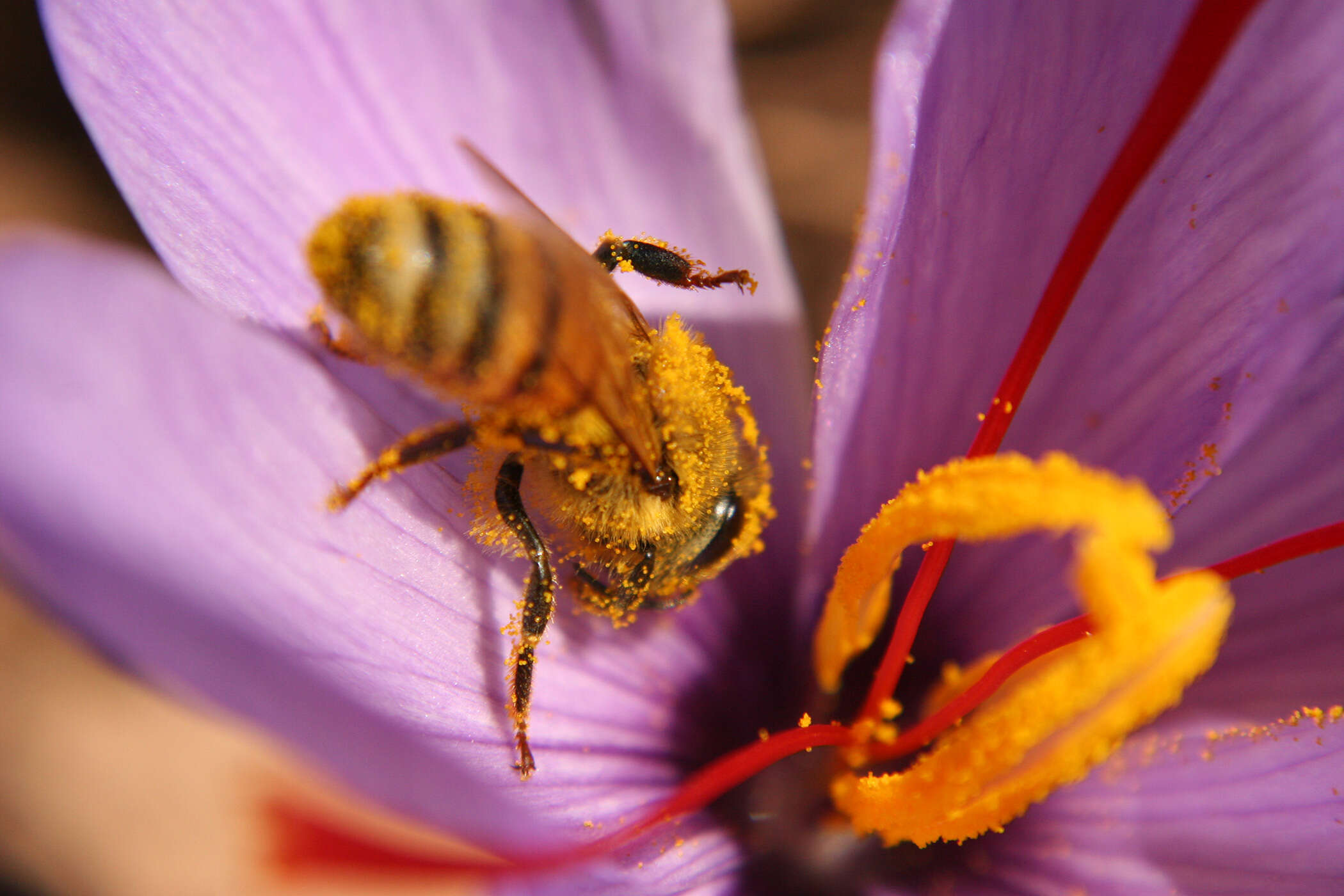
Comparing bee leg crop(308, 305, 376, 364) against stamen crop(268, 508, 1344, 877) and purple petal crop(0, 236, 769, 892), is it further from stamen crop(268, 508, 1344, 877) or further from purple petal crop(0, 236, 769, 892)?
stamen crop(268, 508, 1344, 877)

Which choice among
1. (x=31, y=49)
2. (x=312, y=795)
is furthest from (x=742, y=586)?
(x=31, y=49)

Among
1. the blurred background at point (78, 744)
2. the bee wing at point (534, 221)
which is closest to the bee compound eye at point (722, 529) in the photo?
the bee wing at point (534, 221)

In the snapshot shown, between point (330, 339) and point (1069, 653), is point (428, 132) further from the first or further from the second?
point (1069, 653)

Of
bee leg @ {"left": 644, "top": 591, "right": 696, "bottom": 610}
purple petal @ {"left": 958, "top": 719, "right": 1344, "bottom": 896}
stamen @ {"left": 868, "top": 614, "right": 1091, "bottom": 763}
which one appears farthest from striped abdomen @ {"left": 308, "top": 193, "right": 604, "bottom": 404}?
purple petal @ {"left": 958, "top": 719, "right": 1344, "bottom": 896}

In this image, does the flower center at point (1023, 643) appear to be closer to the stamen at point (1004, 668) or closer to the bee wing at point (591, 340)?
the stamen at point (1004, 668)

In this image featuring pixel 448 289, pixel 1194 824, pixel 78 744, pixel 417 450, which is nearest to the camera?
pixel 448 289

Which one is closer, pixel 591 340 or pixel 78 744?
pixel 591 340

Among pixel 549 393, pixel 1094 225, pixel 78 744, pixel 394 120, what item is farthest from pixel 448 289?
pixel 78 744

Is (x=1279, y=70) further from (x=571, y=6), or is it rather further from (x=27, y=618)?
(x=27, y=618)
